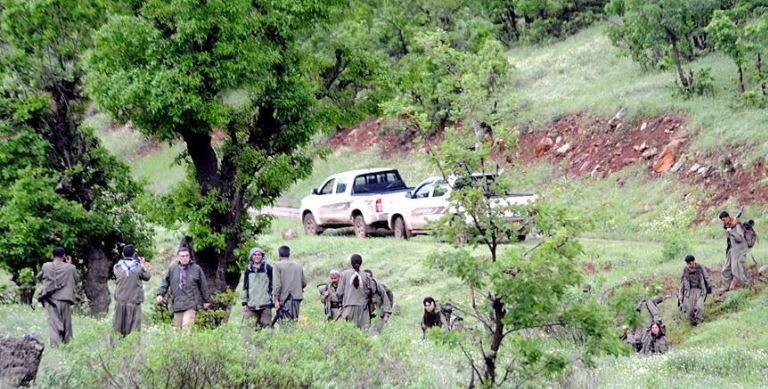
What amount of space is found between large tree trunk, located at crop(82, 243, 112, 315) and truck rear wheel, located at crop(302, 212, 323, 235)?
10251mm

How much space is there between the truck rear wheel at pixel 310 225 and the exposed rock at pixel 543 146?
24.8 ft

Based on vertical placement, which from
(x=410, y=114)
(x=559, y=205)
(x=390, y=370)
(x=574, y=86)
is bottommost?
(x=390, y=370)

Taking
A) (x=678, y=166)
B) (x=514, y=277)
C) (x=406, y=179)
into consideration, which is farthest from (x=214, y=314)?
(x=406, y=179)

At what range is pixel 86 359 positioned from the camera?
10383 millimetres

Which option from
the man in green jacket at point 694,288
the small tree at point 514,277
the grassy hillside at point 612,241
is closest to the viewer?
the small tree at point 514,277

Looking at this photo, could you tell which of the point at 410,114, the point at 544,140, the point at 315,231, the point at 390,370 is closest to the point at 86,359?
the point at 390,370

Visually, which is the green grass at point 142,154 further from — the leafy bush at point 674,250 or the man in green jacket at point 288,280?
the man in green jacket at point 288,280

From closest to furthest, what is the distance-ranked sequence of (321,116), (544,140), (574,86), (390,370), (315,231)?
(390,370)
(321,116)
(315,231)
(544,140)
(574,86)

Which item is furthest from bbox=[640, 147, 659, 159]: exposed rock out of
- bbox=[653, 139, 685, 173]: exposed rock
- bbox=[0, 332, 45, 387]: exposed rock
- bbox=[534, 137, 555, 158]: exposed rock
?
bbox=[0, 332, 45, 387]: exposed rock

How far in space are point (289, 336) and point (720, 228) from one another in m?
16.2

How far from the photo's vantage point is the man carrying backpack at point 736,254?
19.3m

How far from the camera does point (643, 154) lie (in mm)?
30453

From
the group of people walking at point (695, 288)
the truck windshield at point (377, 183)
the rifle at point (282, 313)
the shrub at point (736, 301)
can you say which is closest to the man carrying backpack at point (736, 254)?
the group of people walking at point (695, 288)

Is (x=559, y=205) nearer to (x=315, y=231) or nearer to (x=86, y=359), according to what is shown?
(x=86, y=359)
